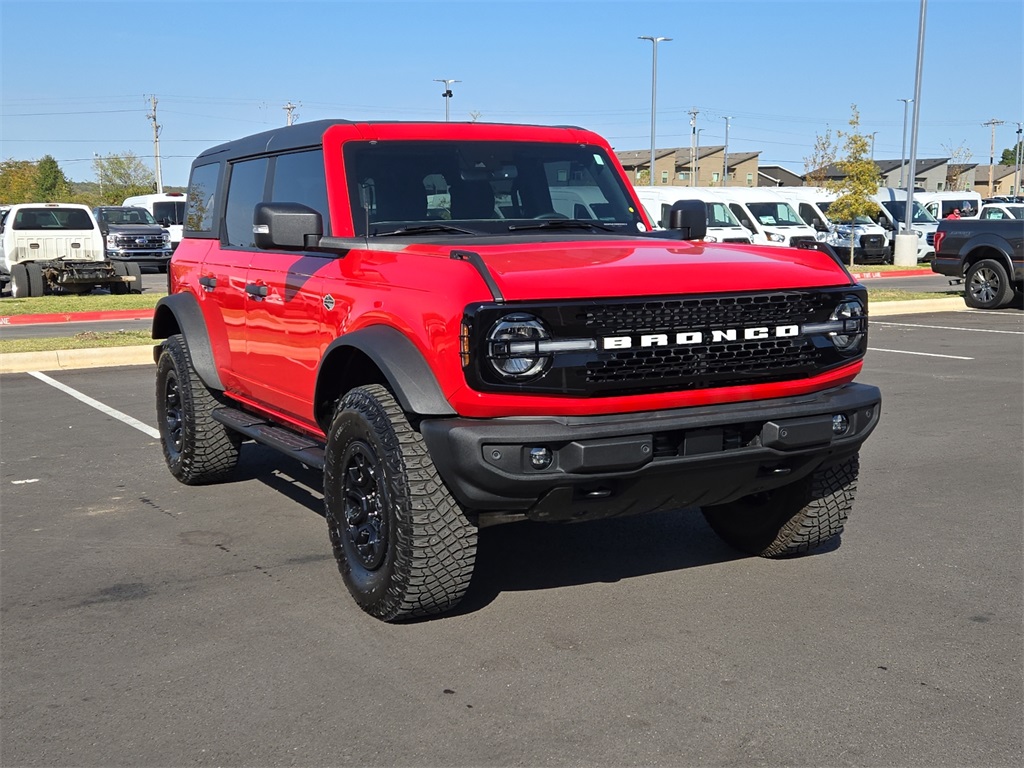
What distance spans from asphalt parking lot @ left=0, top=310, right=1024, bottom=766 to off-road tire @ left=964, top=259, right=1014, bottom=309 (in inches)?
510

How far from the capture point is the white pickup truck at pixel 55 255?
22156 mm

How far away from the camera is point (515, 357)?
4.07m

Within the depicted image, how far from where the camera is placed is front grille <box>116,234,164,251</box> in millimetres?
31781

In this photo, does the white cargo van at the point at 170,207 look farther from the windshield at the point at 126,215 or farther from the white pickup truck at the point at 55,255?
the white pickup truck at the point at 55,255

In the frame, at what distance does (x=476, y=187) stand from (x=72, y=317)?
13616 millimetres

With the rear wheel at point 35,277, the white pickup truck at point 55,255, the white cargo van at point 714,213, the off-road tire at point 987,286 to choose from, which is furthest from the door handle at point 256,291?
the white cargo van at point 714,213

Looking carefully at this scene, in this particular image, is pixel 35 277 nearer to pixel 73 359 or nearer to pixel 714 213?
pixel 73 359

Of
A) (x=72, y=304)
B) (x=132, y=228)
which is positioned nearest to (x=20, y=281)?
(x=72, y=304)

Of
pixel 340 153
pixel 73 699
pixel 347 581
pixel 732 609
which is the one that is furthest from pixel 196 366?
pixel 732 609

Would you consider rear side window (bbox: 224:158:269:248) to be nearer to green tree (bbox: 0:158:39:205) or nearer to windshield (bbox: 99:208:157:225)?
windshield (bbox: 99:208:157:225)

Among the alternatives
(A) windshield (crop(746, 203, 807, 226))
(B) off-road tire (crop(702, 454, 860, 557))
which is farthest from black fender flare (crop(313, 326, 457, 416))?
(A) windshield (crop(746, 203, 807, 226))

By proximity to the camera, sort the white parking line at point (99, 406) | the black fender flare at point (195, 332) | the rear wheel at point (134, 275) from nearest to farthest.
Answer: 1. the black fender flare at point (195, 332)
2. the white parking line at point (99, 406)
3. the rear wheel at point (134, 275)

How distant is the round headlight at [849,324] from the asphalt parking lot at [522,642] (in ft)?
3.53

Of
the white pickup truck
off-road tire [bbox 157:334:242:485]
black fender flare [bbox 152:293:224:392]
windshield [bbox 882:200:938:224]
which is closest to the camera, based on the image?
black fender flare [bbox 152:293:224:392]
